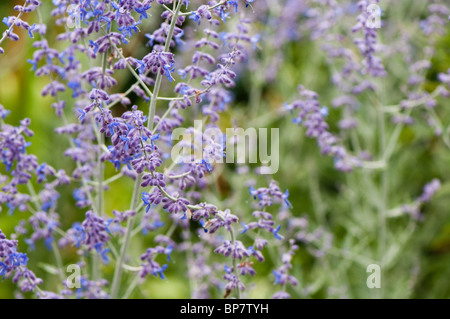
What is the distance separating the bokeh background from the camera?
12.5 ft

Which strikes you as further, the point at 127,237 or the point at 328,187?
the point at 328,187

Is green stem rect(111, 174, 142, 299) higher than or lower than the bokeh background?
lower

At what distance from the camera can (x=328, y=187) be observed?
507cm

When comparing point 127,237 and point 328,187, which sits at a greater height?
point 328,187

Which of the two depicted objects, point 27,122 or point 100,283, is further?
point 100,283

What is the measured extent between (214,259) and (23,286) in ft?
7.03

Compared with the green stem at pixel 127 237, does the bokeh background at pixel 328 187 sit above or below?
above

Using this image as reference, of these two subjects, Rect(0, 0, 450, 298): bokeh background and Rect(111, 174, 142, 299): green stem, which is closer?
Rect(111, 174, 142, 299): green stem

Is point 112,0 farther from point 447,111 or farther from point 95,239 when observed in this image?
point 447,111

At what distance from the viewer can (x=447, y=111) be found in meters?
4.32

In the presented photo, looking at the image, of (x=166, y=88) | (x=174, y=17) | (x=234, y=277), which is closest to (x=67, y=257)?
(x=166, y=88)

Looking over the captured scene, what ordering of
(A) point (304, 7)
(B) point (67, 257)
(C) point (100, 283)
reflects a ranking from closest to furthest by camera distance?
1. (C) point (100, 283)
2. (B) point (67, 257)
3. (A) point (304, 7)

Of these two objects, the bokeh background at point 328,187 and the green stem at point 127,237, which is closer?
the green stem at point 127,237

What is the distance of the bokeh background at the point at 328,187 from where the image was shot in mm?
3811
